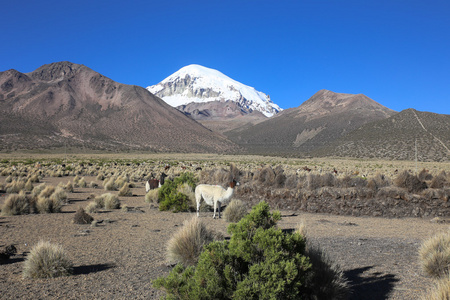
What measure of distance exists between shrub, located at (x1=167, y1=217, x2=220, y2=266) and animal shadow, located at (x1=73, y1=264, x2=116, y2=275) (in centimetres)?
129

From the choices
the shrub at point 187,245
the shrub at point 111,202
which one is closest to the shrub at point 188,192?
the shrub at point 111,202

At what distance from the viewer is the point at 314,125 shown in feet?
435

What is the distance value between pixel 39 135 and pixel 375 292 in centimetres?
10950

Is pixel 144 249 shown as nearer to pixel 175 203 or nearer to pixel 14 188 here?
pixel 175 203

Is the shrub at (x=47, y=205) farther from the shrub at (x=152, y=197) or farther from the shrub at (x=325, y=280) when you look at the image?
the shrub at (x=325, y=280)

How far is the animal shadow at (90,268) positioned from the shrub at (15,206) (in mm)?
7618

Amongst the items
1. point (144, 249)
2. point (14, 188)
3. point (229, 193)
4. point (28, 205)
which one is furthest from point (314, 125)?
point (144, 249)

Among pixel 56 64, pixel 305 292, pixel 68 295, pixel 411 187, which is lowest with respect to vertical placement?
pixel 68 295

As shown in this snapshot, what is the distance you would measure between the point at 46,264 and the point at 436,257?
285 inches

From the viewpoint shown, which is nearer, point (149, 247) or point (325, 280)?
point (325, 280)

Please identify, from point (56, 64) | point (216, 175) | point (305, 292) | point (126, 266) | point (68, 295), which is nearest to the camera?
point (305, 292)

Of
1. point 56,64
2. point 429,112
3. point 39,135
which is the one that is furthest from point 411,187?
point 56,64

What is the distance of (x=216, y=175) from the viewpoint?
19.1 m

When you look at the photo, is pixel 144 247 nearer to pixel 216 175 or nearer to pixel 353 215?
pixel 353 215
